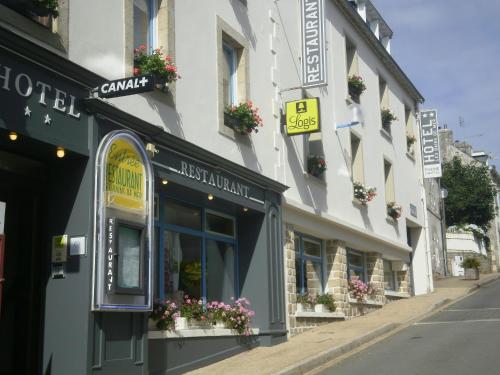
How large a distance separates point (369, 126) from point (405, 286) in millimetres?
6532

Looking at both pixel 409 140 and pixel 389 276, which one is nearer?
pixel 389 276

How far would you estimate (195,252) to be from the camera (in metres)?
12.2

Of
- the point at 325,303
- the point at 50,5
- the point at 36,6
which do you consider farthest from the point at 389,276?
the point at 36,6

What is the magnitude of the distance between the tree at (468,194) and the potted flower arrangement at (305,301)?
31.8 meters

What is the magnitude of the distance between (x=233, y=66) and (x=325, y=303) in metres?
6.54

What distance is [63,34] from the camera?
338 inches

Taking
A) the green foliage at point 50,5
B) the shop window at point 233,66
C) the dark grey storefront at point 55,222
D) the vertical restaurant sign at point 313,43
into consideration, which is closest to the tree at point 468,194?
the vertical restaurant sign at point 313,43

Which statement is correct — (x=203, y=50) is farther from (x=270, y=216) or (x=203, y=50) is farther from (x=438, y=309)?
(x=438, y=309)

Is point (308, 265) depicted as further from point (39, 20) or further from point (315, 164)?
point (39, 20)

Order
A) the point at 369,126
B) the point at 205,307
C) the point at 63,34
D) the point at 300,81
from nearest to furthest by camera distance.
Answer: the point at 63,34 < the point at 205,307 < the point at 300,81 < the point at 369,126

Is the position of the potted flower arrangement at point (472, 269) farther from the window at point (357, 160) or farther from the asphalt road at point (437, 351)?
the asphalt road at point (437, 351)

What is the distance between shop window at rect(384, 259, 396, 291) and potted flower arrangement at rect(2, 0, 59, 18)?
17.5 metres

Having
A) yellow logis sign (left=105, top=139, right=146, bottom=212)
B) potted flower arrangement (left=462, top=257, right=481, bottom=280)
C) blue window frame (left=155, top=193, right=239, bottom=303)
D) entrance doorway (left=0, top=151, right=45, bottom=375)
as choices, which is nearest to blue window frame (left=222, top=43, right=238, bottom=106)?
blue window frame (left=155, top=193, right=239, bottom=303)

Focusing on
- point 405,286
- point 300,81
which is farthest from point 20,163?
point 405,286
